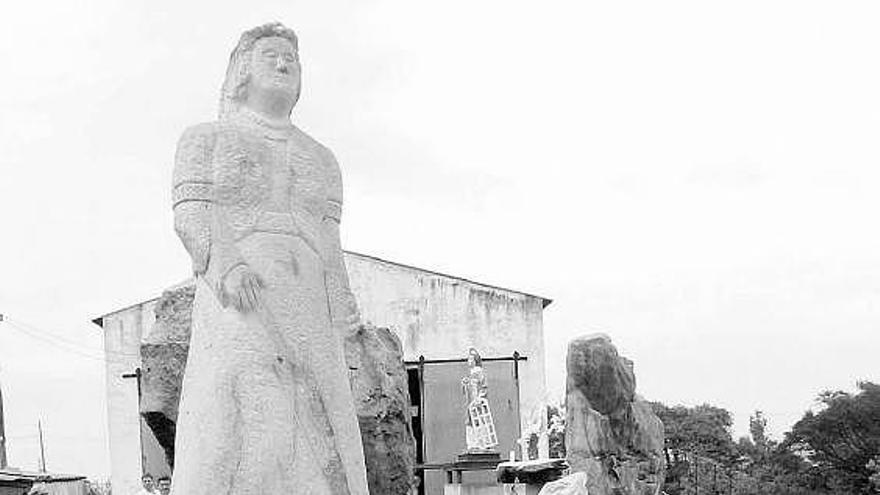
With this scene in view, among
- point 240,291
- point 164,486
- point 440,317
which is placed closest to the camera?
point 240,291

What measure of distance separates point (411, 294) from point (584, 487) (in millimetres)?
21549

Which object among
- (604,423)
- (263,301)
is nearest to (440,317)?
(604,423)

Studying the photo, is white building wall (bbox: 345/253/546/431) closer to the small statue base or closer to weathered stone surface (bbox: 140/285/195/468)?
the small statue base

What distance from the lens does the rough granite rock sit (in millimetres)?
14500

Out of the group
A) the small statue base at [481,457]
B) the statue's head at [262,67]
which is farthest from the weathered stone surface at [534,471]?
the statue's head at [262,67]

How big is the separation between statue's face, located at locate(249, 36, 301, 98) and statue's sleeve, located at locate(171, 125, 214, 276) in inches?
19.2

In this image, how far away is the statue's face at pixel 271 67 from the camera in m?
8.24

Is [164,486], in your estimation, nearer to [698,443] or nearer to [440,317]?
[440,317]

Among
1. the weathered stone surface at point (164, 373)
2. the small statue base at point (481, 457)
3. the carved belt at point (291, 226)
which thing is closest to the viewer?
the carved belt at point (291, 226)

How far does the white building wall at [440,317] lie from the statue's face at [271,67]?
81.5ft

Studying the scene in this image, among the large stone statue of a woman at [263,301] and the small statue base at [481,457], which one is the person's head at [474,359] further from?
the large stone statue of a woman at [263,301]

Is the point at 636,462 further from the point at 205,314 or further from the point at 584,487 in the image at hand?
the point at 205,314

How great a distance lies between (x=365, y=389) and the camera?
632 inches

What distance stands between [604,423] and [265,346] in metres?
5.45
